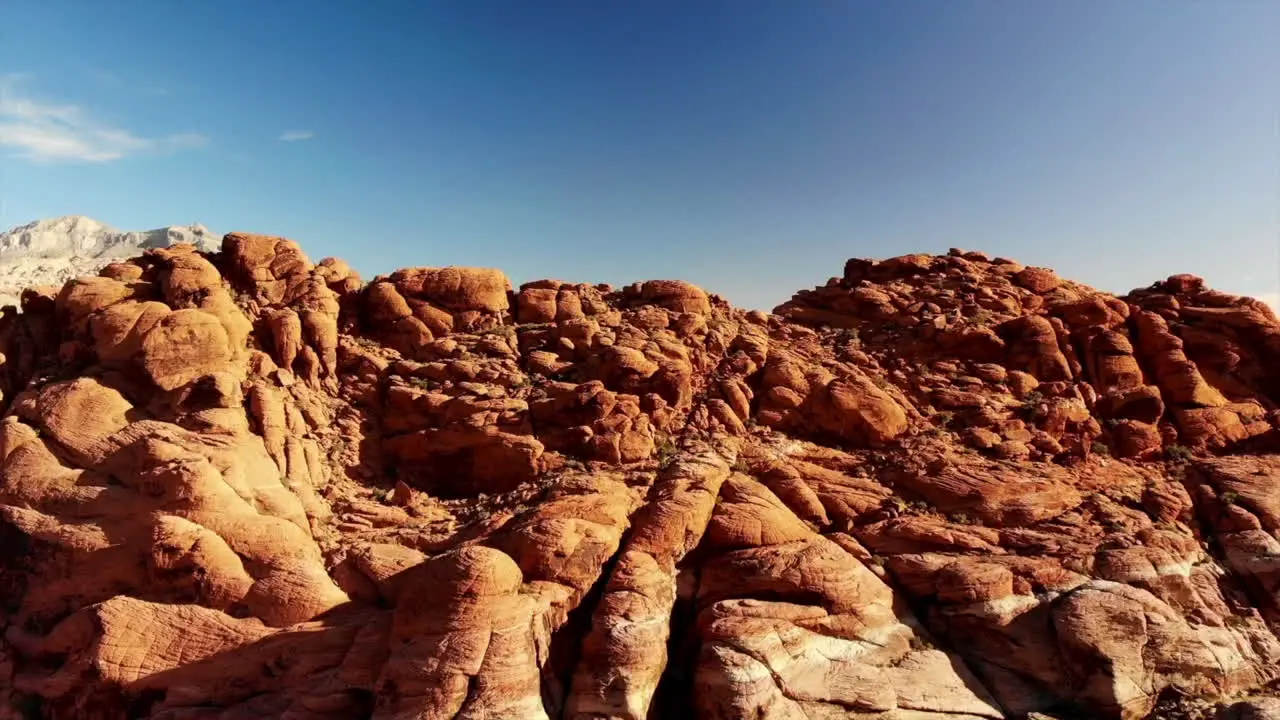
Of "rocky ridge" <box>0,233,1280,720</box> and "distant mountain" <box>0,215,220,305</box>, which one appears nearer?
"rocky ridge" <box>0,233,1280,720</box>

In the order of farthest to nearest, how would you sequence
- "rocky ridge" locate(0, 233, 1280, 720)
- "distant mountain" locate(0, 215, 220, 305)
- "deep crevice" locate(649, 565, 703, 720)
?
"distant mountain" locate(0, 215, 220, 305)
"deep crevice" locate(649, 565, 703, 720)
"rocky ridge" locate(0, 233, 1280, 720)

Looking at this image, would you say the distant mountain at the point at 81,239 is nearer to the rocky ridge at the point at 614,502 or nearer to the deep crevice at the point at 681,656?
the rocky ridge at the point at 614,502

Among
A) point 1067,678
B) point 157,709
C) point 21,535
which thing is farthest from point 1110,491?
point 21,535

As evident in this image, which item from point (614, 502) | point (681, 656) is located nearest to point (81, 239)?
point (614, 502)

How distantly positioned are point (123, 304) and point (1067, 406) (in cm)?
3793

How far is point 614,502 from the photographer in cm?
1997

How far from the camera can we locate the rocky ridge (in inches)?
624

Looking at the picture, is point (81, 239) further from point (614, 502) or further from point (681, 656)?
point (681, 656)

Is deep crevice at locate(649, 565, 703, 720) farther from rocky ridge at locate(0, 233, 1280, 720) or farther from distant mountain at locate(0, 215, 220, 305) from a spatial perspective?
distant mountain at locate(0, 215, 220, 305)

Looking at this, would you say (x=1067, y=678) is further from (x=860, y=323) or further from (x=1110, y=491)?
(x=860, y=323)

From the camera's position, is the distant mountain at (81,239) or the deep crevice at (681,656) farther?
the distant mountain at (81,239)

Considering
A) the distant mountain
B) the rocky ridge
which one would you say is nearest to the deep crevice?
the rocky ridge

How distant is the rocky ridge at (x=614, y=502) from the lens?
1585 cm

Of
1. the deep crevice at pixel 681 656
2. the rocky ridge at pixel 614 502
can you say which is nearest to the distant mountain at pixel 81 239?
the rocky ridge at pixel 614 502
